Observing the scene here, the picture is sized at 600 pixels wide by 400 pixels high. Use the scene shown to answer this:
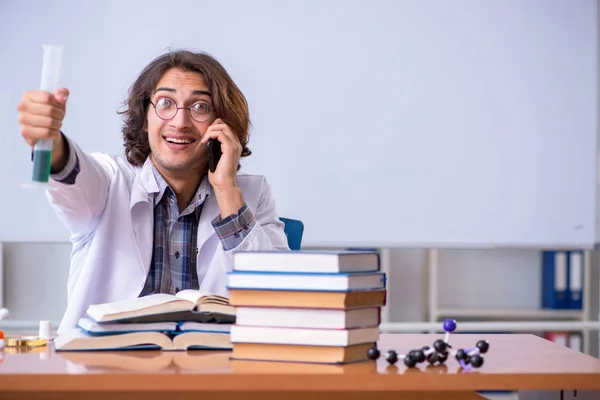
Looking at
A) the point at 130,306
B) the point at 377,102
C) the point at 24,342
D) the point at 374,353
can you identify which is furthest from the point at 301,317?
the point at 377,102

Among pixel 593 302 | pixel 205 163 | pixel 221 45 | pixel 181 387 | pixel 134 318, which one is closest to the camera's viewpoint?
pixel 181 387

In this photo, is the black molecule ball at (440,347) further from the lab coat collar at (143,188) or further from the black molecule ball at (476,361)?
the lab coat collar at (143,188)

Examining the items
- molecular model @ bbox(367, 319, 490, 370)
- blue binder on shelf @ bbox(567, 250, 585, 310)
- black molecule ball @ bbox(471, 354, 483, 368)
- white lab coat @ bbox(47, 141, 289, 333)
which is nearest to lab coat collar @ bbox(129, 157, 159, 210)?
white lab coat @ bbox(47, 141, 289, 333)

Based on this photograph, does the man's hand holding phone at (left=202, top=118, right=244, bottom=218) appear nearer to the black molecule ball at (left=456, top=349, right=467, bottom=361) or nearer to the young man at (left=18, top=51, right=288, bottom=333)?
the young man at (left=18, top=51, right=288, bottom=333)

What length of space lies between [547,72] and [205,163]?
5.51 feet

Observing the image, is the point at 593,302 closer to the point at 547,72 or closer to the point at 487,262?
the point at 487,262

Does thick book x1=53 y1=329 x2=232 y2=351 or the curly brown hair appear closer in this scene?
thick book x1=53 y1=329 x2=232 y2=351

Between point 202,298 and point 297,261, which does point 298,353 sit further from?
point 202,298

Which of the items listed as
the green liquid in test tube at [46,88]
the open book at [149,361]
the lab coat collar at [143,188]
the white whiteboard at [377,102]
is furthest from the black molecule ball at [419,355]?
the white whiteboard at [377,102]

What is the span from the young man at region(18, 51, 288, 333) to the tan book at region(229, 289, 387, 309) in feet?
2.55

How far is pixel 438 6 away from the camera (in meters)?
3.47

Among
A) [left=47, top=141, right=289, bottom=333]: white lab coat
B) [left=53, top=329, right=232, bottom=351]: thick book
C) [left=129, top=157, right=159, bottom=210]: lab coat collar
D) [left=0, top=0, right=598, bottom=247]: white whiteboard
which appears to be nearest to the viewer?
[left=53, top=329, right=232, bottom=351]: thick book

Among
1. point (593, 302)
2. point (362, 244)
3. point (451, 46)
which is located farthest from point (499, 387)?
point (593, 302)

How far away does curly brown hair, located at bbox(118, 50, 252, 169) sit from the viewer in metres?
2.54
